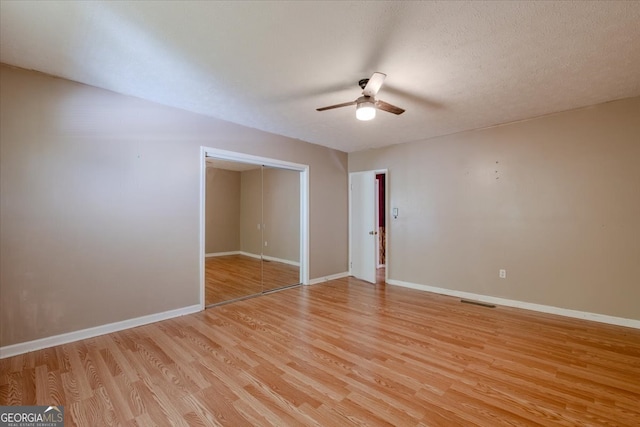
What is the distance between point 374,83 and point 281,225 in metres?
3.56

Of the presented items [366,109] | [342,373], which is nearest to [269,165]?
[366,109]

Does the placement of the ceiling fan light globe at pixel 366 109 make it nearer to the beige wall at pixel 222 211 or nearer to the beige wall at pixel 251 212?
the beige wall at pixel 222 211

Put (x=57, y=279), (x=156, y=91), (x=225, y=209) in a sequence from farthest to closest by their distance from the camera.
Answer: (x=225, y=209), (x=156, y=91), (x=57, y=279)

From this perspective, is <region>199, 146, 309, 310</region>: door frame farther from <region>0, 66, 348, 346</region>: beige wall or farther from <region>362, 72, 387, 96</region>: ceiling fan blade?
<region>362, 72, 387, 96</region>: ceiling fan blade

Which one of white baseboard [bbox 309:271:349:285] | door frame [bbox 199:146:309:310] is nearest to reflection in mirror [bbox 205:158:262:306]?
door frame [bbox 199:146:309:310]

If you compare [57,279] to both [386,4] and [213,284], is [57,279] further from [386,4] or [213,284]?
[386,4]

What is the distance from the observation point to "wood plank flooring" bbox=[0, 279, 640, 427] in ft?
5.69

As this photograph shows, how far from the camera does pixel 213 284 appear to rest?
4539 millimetres

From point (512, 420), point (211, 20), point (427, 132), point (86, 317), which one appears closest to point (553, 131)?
point (427, 132)

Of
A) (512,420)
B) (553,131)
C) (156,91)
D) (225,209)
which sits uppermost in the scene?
(156,91)

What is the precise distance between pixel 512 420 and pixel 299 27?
2.88 meters

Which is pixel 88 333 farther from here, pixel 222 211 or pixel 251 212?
pixel 251 212

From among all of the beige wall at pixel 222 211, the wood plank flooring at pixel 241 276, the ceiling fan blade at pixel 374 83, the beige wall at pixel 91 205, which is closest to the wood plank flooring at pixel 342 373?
the beige wall at pixel 91 205

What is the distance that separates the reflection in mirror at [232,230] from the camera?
4387mm
